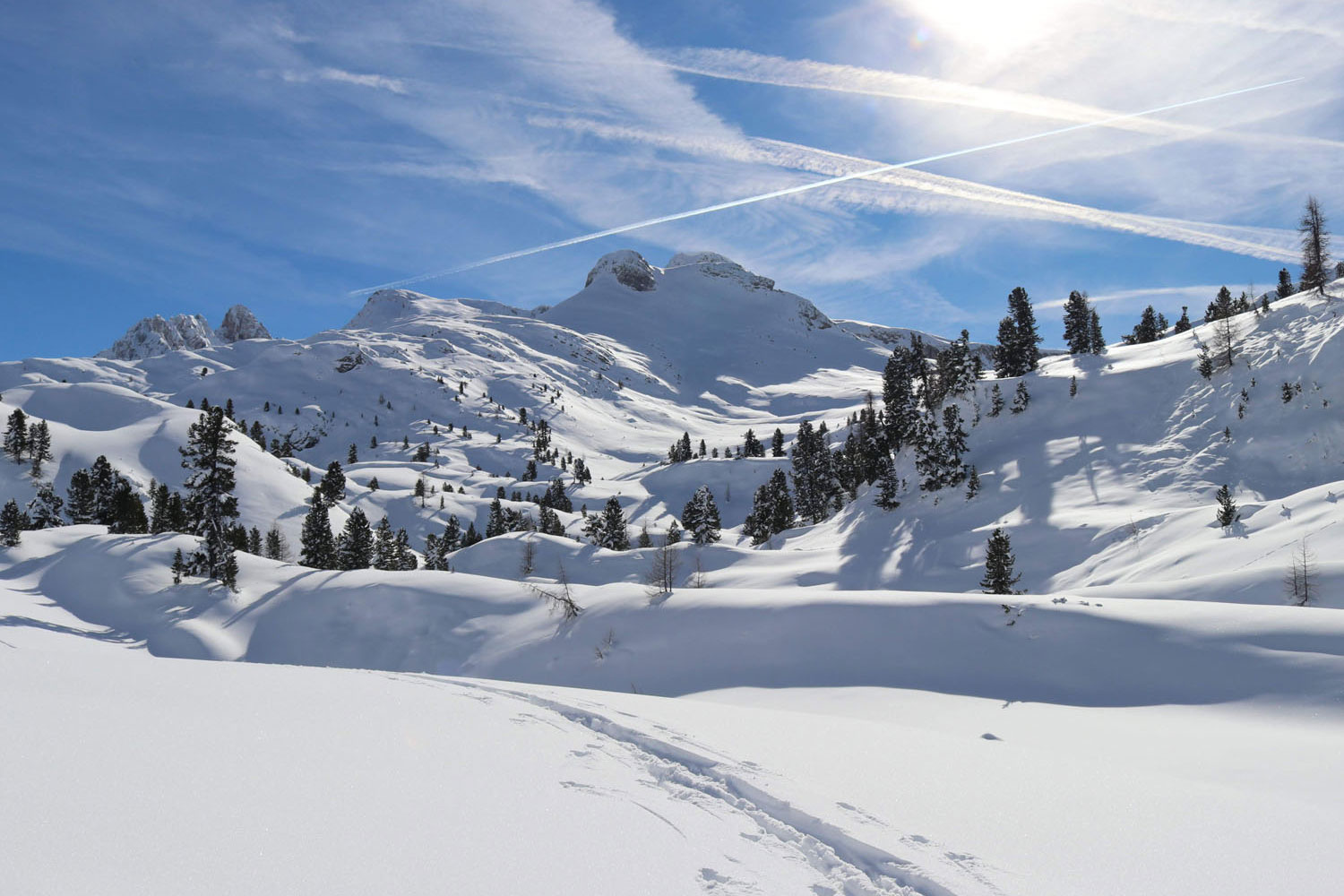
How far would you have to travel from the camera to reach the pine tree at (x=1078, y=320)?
86.8 meters

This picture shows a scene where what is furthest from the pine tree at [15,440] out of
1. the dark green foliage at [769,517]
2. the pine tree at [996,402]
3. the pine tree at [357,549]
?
the pine tree at [996,402]

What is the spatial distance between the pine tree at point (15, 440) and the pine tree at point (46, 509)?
50.9 ft

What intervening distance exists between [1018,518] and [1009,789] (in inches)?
1836

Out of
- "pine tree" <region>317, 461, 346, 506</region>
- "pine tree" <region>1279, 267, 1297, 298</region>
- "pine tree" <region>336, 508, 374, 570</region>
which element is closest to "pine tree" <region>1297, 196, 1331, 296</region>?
"pine tree" <region>1279, 267, 1297, 298</region>

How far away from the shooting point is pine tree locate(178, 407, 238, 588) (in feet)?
140

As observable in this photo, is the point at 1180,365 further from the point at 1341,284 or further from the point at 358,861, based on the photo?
the point at 358,861

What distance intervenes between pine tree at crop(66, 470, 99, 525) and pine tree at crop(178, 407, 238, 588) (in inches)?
2208

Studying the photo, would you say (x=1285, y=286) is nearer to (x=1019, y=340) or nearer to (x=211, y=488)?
(x=1019, y=340)

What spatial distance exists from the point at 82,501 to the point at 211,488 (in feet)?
216

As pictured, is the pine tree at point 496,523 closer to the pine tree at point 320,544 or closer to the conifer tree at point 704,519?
the conifer tree at point 704,519

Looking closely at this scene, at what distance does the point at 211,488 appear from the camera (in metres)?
43.4

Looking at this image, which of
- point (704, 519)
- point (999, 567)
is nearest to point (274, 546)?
point (704, 519)

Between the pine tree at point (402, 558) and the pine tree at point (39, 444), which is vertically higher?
the pine tree at point (39, 444)

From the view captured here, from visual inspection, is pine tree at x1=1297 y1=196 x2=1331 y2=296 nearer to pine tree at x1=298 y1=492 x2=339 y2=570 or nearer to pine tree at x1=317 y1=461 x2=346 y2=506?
pine tree at x1=298 y1=492 x2=339 y2=570
